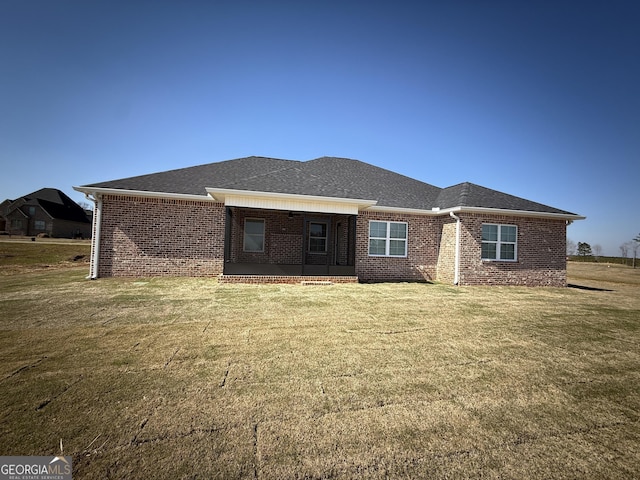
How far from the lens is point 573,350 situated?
4609mm

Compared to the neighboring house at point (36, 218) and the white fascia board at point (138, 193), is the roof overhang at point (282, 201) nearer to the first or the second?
the white fascia board at point (138, 193)

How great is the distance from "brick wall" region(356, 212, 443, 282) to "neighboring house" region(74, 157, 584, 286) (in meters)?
0.05

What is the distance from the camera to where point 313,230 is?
14047 mm

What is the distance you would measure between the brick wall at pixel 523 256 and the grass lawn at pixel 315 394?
5981mm

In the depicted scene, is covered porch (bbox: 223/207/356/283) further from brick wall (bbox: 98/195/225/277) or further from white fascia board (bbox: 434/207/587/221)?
white fascia board (bbox: 434/207/587/221)

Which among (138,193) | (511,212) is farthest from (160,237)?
(511,212)

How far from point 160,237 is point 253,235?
12.2ft

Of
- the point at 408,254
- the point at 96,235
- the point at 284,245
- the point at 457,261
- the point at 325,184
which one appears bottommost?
→ the point at 457,261

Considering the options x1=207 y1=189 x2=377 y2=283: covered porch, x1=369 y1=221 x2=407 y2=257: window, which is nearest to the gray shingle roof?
x1=369 y1=221 x2=407 y2=257: window

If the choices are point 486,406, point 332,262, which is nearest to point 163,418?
point 486,406

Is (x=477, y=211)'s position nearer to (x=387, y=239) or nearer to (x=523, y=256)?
(x=523, y=256)

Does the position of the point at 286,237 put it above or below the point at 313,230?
below

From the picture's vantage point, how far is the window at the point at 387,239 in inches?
505

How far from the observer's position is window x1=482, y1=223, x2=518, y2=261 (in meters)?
12.4
